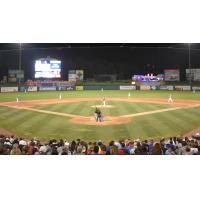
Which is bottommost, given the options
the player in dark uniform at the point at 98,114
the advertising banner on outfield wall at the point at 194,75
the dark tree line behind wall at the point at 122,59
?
the player in dark uniform at the point at 98,114

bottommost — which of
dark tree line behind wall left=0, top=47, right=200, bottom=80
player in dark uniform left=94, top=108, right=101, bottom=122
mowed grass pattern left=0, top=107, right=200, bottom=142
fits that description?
mowed grass pattern left=0, top=107, right=200, bottom=142

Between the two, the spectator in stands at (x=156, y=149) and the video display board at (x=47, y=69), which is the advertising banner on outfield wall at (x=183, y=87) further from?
the spectator in stands at (x=156, y=149)

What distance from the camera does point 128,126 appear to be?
60.0ft

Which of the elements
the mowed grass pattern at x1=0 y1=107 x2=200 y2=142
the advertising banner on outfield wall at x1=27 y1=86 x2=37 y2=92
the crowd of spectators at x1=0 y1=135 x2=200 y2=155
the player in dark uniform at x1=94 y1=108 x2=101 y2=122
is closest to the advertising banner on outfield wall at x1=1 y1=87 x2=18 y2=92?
the advertising banner on outfield wall at x1=27 y1=86 x2=37 y2=92

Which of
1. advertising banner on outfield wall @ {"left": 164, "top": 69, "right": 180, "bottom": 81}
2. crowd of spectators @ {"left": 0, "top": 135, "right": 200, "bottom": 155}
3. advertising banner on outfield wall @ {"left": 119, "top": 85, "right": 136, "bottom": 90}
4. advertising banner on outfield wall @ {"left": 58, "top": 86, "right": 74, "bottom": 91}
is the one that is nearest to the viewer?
crowd of spectators @ {"left": 0, "top": 135, "right": 200, "bottom": 155}

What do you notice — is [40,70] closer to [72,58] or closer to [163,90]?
[72,58]

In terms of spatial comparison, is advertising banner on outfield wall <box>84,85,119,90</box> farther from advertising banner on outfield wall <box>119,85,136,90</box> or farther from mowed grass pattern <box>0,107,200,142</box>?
A: mowed grass pattern <box>0,107,200,142</box>

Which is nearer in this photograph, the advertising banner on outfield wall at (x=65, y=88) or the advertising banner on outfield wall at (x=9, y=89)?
the advertising banner on outfield wall at (x=9, y=89)

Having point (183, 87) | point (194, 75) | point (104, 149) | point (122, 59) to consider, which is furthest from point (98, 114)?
point (194, 75)

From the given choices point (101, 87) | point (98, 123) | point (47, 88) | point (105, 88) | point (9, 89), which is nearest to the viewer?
point (98, 123)

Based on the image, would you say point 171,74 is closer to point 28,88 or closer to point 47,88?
→ point 47,88

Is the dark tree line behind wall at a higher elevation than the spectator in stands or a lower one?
higher

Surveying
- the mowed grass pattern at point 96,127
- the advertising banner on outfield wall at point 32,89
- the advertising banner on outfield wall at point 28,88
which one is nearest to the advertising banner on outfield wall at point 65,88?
the advertising banner on outfield wall at point 32,89
